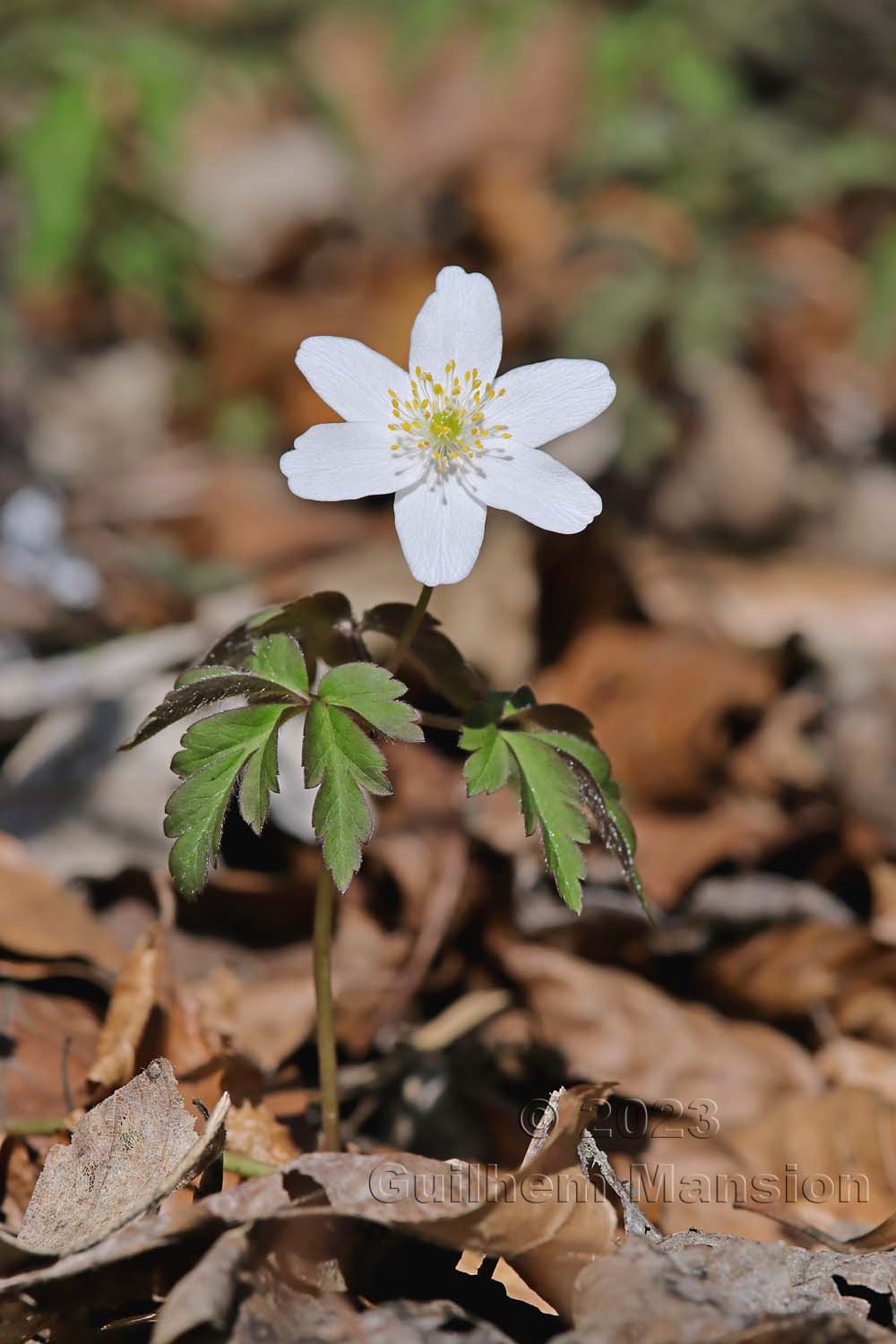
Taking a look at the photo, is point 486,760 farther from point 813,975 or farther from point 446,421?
point 813,975

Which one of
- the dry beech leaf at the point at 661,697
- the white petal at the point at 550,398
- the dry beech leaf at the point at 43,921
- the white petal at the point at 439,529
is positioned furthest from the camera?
the dry beech leaf at the point at 661,697

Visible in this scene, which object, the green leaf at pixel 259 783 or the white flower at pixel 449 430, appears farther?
the white flower at pixel 449 430

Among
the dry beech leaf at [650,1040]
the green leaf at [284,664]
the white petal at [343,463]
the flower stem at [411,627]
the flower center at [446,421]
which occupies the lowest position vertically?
the dry beech leaf at [650,1040]

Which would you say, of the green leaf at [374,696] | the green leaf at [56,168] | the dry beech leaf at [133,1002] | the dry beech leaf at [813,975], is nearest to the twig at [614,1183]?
the green leaf at [374,696]

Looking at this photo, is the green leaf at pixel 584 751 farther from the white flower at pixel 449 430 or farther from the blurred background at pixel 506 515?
the blurred background at pixel 506 515

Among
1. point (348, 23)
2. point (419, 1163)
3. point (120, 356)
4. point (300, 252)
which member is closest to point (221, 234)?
point (300, 252)

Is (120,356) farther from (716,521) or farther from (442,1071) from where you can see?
(442,1071)

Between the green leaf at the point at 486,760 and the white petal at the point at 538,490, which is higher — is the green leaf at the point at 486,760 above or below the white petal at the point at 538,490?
below

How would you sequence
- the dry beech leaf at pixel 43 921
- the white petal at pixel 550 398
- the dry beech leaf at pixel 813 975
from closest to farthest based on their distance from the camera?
1. the white petal at pixel 550 398
2. the dry beech leaf at pixel 43 921
3. the dry beech leaf at pixel 813 975
